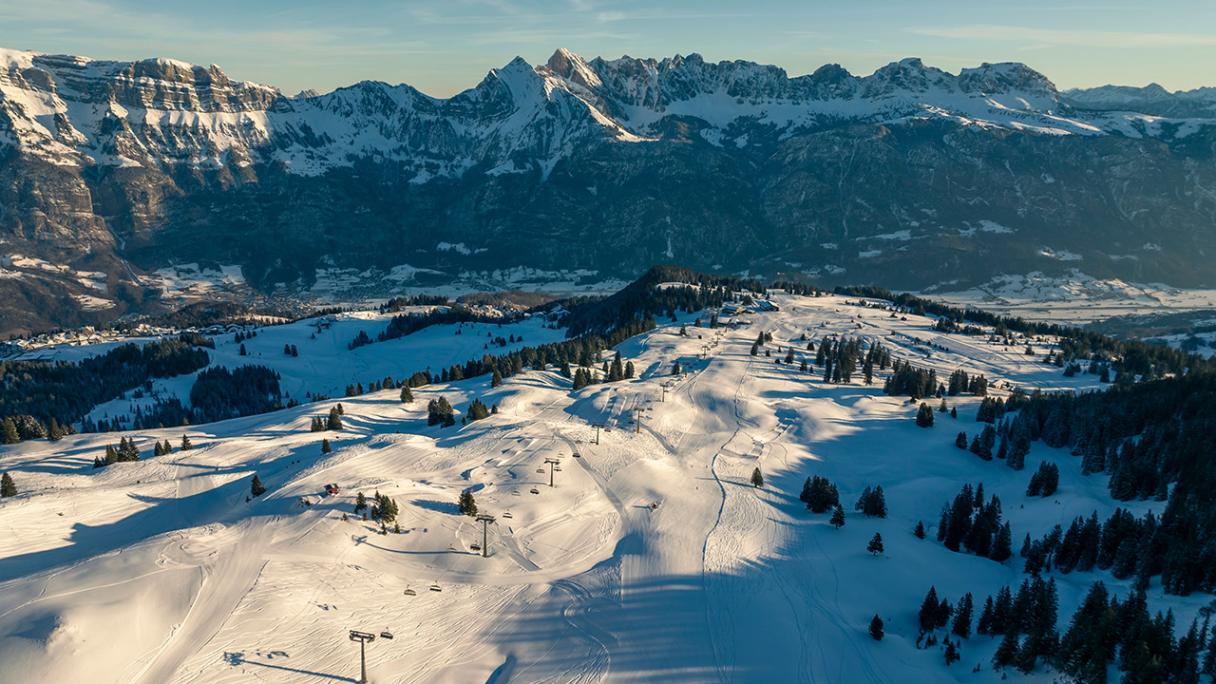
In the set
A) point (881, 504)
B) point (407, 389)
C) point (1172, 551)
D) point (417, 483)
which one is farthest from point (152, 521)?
point (1172, 551)

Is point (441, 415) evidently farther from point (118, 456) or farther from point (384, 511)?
point (384, 511)

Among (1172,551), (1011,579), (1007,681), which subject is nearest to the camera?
(1007,681)

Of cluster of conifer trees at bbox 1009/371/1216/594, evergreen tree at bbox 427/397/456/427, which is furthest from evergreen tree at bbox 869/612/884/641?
evergreen tree at bbox 427/397/456/427

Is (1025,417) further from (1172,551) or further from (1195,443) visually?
(1172,551)

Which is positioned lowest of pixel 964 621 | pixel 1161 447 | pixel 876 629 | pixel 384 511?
pixel 876 629

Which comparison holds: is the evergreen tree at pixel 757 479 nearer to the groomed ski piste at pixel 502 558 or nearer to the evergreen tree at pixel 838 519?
→ the groomed ski piste at pixel 502 558

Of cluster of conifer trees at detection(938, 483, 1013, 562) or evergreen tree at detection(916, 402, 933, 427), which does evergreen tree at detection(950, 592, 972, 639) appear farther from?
evergreen tree at detection(916, 402, 933, 427)

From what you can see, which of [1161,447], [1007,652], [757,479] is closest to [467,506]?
[757,479]

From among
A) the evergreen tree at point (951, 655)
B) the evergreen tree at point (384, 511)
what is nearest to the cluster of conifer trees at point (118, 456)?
the evergreen tree at point (384, 511)
